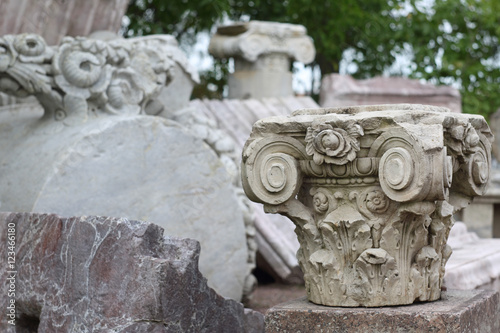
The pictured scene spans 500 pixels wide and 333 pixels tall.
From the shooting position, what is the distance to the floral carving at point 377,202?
4.00 m

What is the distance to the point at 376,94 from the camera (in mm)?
10117

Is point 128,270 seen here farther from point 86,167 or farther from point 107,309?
point 86,167

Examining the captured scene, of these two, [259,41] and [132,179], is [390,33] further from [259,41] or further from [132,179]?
[132,179]

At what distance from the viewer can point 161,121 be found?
5.58 m

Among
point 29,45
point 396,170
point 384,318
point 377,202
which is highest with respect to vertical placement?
point 29,45

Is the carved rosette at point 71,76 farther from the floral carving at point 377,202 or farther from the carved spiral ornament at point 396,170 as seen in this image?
the carved spiral ornament at point 396,170

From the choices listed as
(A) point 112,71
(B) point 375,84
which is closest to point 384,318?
(A) point 112,71

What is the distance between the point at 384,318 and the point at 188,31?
332 inches

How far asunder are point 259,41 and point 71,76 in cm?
383

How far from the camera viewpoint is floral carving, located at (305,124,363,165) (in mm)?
3953

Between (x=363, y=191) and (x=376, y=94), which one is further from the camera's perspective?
(x=376, y=94)

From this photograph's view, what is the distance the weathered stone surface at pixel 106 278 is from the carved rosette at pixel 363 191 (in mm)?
492

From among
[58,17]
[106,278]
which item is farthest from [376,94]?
[106,278]

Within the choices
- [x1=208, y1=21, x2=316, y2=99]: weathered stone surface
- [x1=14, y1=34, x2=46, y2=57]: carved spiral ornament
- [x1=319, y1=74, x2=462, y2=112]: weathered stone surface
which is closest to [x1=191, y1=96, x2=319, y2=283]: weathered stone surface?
[x1=208, y1=21, x2=316, y2=99]: weathered stone surface
